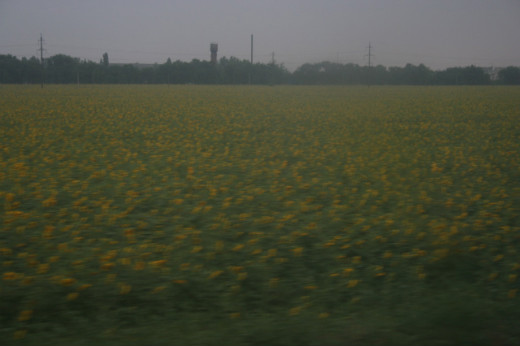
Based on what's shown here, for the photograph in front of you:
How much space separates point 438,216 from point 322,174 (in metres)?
2.60

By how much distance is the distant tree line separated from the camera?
5759 centimetres

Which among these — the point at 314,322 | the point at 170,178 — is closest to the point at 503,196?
the point at 314,322

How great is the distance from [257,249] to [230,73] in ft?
220

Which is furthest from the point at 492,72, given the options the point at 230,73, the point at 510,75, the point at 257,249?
the point at 257,249

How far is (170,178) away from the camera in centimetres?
726

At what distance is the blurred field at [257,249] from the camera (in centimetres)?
306

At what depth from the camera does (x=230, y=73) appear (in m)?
69.4

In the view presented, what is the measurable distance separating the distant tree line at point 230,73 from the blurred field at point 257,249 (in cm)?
5088

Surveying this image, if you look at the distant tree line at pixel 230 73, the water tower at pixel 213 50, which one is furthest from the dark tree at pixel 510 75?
the water tower at pixel 213 50

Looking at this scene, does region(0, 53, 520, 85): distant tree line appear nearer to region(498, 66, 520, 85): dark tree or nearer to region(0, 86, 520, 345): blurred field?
region(498, 66, 520, 85): dark tree

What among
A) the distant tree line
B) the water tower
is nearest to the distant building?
the distant tree line

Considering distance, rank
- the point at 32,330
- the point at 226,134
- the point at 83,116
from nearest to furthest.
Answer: the point at 32,330 → the point at 226,134 → the point at 83,116

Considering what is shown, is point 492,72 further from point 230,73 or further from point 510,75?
point 230,73

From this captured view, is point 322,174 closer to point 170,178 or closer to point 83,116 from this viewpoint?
point 170,178
